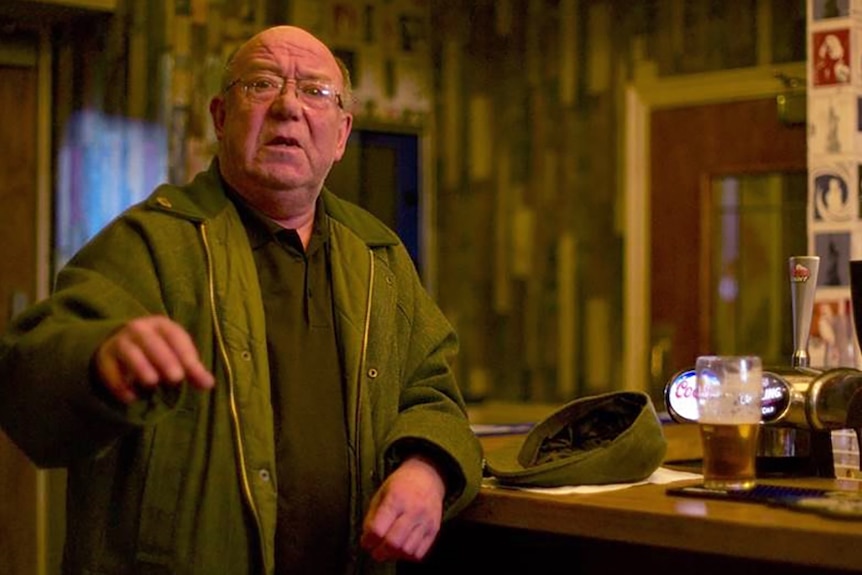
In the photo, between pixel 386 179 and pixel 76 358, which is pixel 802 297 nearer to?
pixel 76 358

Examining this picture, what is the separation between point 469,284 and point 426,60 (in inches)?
33.5

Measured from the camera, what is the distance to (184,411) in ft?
5.27

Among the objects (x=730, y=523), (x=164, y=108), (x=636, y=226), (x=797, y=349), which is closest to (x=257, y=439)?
(x=730, y=523)

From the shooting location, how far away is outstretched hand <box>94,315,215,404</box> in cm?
133

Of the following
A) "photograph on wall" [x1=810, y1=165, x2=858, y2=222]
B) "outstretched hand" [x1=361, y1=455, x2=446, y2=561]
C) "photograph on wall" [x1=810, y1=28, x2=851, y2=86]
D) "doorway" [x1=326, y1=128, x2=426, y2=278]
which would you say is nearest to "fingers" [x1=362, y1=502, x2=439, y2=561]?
"outstretched hand" [x1=361, y1=455, x2=446, y2=561]

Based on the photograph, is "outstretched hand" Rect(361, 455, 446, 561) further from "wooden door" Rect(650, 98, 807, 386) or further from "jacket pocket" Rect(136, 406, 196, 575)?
"wooden door" Rect(650, 98, 807, 386)

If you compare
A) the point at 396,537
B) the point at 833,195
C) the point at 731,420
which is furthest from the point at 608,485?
the point at 833,195

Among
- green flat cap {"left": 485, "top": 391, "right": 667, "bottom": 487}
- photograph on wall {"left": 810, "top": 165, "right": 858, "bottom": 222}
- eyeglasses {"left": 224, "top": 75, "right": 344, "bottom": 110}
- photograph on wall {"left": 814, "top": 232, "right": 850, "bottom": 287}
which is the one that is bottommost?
green flat cap {"left": 485, "top": 391, "right": 667, "bottom": 487}

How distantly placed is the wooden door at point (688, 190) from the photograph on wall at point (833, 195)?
1220 millimetres

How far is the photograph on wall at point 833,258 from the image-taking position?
2689 mm

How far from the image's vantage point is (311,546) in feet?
5.49

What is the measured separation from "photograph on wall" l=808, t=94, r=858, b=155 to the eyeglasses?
52.2 inches

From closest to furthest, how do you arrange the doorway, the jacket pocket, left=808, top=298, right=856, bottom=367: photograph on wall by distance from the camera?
the jacket pocket → left=808, top=298, right=856, bottom=367: photograph on wall → the doorway

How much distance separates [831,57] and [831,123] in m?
0.14
